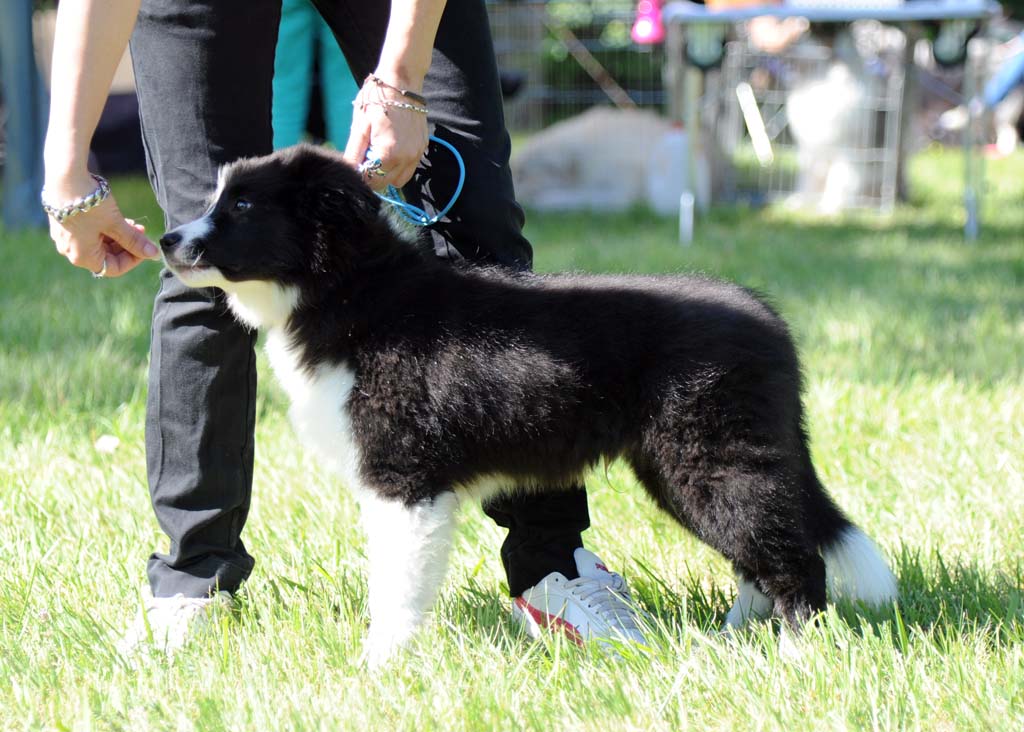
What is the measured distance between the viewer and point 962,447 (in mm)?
3621

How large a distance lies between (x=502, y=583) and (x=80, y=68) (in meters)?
1.53

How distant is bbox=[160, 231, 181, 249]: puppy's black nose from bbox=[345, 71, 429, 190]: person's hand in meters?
0.37

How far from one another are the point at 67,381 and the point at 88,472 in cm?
92

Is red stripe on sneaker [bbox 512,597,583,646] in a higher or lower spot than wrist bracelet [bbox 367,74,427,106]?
lower

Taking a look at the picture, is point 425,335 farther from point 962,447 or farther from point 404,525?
point 962,447

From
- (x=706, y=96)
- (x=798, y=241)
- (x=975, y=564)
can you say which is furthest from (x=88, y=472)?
(x=706, y=96)

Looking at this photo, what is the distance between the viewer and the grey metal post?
780 centimetres

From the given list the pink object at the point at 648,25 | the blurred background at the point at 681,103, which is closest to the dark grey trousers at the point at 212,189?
the blurred background at the point at 681,103

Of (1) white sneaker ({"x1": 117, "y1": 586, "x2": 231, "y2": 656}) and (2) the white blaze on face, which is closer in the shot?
(2) the white blaze on face

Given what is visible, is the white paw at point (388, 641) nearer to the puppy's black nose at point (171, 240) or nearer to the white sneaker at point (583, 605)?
the white sneaker at point (583, 605)

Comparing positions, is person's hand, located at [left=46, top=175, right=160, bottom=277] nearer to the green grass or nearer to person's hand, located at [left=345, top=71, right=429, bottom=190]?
person's hand, located at [left=345, top=71, right=429, bottom=190]

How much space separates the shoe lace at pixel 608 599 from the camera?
258cm

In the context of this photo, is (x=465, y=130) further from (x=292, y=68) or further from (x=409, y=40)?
(x=292, y=68)

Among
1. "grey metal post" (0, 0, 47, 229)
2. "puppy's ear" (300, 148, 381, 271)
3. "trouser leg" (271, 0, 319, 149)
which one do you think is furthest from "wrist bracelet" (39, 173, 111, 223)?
"grey metal post" (0, 0, 47, 229)
